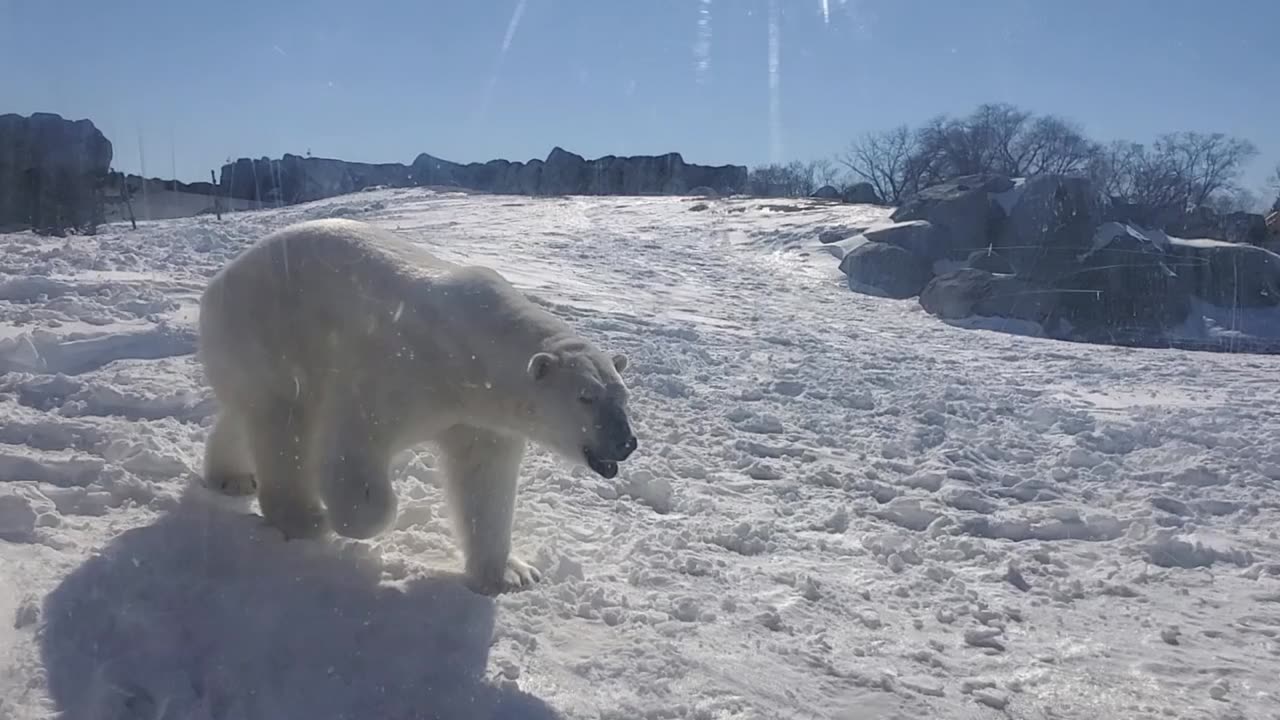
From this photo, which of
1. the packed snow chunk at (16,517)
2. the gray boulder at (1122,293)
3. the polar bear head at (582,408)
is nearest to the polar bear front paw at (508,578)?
the polar bear head at (582,408)

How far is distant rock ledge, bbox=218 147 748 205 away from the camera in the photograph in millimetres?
50250

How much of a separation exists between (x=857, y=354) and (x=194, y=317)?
672cm

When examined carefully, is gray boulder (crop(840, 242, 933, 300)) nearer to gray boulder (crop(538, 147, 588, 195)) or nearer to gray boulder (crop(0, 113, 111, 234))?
gray boulder (crop(0, 113, 111, 234))

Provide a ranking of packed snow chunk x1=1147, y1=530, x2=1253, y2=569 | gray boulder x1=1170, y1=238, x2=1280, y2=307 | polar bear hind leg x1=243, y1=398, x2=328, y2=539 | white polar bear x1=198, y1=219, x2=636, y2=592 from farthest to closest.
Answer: gray boulder x1=1170, y1=238, x2=1280, y2=307, packed snow chunk x1=1147, y1=530, x2=1253, y2=569, polar bear hind leg x1=243, y1=398, x2=328, y2=539, white polar bear x1=198, y1=219, x2=636, y2=592

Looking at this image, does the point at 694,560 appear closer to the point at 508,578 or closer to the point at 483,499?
the point at 508,578

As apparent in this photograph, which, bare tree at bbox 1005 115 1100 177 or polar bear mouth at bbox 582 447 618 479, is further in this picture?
bare tree at bbox 1005 115 1100 177

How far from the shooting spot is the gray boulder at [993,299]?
13.9 metres

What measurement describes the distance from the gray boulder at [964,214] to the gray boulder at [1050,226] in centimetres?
50

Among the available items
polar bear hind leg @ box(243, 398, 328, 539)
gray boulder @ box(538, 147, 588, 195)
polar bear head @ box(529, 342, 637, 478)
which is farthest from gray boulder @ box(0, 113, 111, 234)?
gray boulder @ box(538, 147, 588, 195)

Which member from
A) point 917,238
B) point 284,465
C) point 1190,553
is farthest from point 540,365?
point 917,238

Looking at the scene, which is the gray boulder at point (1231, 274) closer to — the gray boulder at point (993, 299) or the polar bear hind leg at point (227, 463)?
the gray boulder at point (993, 299)

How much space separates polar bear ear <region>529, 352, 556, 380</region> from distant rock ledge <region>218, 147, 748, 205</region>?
45.7m

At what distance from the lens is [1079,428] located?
7.25 metres

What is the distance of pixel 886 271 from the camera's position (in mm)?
17266
